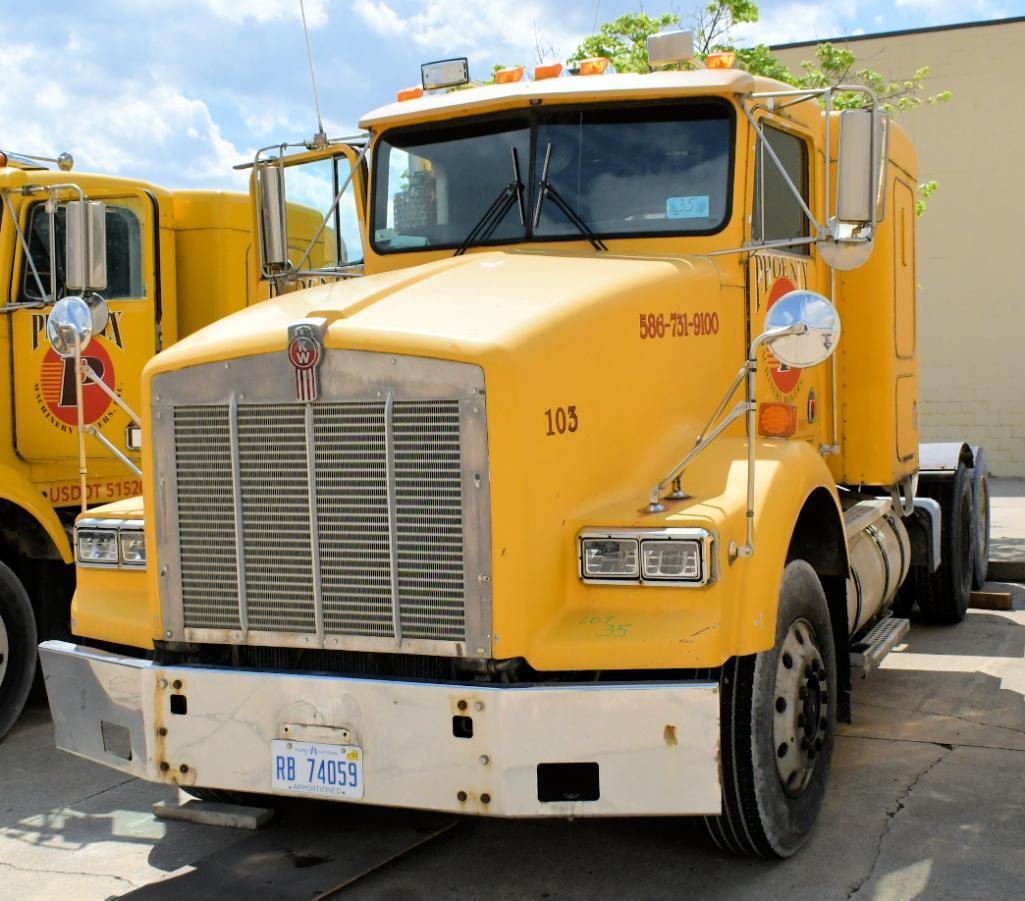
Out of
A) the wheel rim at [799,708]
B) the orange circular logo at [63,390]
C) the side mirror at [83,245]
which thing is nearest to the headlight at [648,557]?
the wheel rim at [799,708]

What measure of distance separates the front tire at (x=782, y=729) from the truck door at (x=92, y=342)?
426 centimetres

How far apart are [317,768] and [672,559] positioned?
135cm

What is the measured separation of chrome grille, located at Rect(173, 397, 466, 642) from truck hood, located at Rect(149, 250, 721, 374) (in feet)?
0.68

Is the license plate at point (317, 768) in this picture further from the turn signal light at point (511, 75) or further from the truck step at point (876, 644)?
the turn signal light at point (511, 75)

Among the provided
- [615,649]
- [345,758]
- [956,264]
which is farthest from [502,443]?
[956,264]

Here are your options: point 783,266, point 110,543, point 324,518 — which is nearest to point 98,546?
point 110,543

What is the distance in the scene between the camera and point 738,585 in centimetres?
420

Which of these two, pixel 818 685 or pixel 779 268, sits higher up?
pixel 779 268

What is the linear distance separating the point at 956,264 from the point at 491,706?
19.7m

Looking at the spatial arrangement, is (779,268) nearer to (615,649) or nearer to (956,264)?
(615,649)

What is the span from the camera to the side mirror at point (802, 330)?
171 inches

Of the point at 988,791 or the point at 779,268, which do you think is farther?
the point at 779,268

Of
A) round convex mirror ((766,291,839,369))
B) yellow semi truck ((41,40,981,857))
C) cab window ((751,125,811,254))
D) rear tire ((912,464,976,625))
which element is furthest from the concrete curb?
round convex mirror ((766,291,839,369))

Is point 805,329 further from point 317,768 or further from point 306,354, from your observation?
point 317,768
